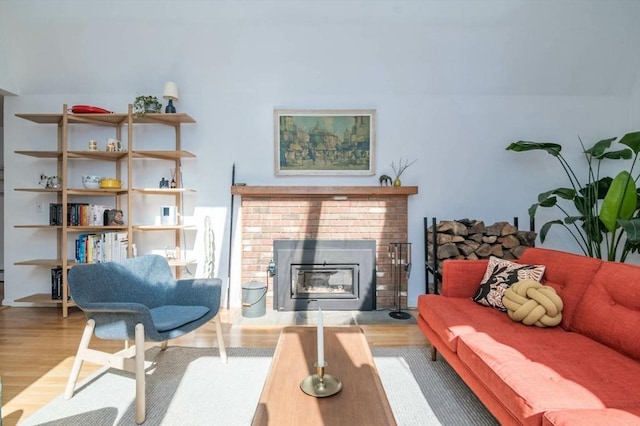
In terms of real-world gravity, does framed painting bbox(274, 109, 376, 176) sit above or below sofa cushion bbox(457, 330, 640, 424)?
above

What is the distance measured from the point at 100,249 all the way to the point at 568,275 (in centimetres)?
406

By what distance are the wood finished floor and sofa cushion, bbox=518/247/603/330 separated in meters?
1.09

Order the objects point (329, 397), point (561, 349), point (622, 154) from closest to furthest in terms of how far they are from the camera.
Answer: point (329, 397) < point (561, 349) < point (622, 154)

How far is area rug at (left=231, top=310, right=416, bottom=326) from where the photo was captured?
3199mm

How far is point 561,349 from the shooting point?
1609mm

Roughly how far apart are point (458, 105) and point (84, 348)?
3.99m

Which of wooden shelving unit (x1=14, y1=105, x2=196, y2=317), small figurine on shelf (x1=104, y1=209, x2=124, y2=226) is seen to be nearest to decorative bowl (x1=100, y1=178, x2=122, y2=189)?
wooden shelving unit (x1=14, y1=105, x2=196, y2=317)

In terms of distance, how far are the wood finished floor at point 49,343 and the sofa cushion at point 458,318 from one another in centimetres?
58

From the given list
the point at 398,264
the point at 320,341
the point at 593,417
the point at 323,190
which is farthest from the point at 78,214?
the point at 593,417

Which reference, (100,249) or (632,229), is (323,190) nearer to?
(100,249)

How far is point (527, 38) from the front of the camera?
3.29 meters

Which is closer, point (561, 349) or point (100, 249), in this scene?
point (561, 349)

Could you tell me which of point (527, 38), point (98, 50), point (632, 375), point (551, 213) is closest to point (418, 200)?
point (551, 213)

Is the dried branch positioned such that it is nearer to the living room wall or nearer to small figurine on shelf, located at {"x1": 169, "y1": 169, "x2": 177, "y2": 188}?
the living room wall
